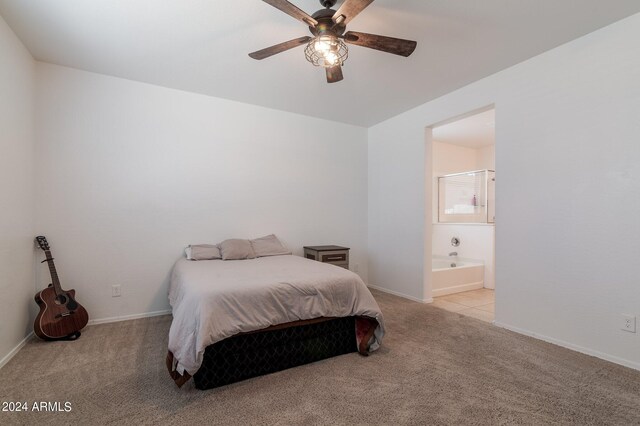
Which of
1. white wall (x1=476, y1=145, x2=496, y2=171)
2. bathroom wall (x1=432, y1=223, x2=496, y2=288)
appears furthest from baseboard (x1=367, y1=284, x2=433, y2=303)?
white wall (x1=476, y1=145, x2=496, y2=171)

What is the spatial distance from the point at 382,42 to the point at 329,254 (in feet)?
8.52

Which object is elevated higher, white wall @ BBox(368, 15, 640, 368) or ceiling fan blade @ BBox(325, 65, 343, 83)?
ceiling fan blade @ BBox(325, 65, 343, 83)

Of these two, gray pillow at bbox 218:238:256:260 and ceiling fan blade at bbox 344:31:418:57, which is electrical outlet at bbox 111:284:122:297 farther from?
ceiling fan blade at bbox 344:31:418:57

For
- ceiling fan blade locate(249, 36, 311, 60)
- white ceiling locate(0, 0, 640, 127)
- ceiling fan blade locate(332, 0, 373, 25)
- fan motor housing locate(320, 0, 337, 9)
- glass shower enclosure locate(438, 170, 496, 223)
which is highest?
white ceiling locate(0, 0, 640, 127)

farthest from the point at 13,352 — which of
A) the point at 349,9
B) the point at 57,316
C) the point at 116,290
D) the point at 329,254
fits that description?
the point at 349,9

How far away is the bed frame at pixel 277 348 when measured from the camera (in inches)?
75.2

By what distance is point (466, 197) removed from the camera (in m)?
5.68

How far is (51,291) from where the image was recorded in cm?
265

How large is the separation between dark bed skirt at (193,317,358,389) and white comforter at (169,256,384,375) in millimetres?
115

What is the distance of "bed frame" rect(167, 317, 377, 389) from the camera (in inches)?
75.2

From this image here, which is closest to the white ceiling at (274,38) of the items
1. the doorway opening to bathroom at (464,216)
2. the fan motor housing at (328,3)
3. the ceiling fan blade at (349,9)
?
the fan motor housing at (328,3)

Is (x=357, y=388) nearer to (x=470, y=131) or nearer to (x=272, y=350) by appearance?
(x=272, y=350)

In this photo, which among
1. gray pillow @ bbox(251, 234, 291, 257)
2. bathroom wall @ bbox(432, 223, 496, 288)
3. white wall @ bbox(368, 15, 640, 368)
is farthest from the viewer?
bathroom wall @ bbox(432, 223, 496, 288)

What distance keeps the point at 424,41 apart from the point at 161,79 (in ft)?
8.92
